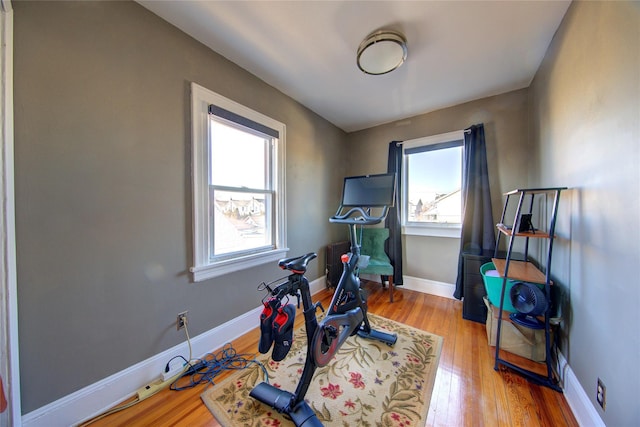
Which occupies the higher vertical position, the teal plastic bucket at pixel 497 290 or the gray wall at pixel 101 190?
the gray wall at pixel 101 190

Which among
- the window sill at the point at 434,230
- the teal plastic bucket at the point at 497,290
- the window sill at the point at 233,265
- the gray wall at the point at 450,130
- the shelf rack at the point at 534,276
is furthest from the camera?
the window sill at the point at 434,230

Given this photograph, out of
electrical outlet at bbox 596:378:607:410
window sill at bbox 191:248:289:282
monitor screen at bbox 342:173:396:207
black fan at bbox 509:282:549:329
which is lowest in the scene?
electrical outlet at bbox 596:378:607:410

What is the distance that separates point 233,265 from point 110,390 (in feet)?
3.32

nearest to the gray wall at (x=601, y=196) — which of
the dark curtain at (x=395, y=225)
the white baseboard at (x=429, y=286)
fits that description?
the white baseboard at (x=429, y=286)

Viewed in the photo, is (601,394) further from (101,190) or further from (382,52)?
(101,190)

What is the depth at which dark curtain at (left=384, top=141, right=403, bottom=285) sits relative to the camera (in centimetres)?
306

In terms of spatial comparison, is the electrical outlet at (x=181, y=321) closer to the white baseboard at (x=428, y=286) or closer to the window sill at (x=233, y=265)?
the window sill at (x=233, y=265)

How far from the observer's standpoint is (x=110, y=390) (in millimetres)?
1297

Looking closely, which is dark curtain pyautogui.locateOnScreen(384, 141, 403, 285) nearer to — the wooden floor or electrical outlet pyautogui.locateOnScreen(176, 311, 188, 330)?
the wooden floor

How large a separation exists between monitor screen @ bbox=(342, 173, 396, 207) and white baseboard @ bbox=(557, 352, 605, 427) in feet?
5.04

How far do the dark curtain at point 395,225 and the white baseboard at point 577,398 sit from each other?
170 cm

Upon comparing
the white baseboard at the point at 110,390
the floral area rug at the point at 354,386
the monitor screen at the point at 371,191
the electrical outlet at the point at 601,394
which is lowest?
the floral area rug at the point at 354,386

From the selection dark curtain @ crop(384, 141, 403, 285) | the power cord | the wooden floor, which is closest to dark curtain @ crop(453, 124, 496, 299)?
dark curtain @ crop(384, 141, 403, 285)

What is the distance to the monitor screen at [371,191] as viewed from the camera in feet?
6.29
